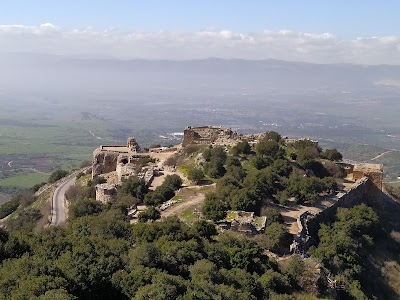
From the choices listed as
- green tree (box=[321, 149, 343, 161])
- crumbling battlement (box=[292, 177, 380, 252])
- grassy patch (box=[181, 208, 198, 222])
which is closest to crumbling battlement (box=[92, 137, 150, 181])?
grassy patch (box=[181, 208, 198, 222])

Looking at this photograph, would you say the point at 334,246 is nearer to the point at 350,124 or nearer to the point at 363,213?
the point at 363,213

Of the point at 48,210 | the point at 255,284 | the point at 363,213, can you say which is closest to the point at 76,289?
the point at 255,284

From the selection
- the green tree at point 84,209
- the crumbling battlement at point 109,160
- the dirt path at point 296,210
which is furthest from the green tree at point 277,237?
the crumbling battlement at point 109,160

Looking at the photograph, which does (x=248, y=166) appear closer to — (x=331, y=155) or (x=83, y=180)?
(x=331, y=155)

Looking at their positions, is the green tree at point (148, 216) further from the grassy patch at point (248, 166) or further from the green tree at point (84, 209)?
the grassy patch at point (248, 166)

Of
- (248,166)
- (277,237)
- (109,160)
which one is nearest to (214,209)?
(277,237)
